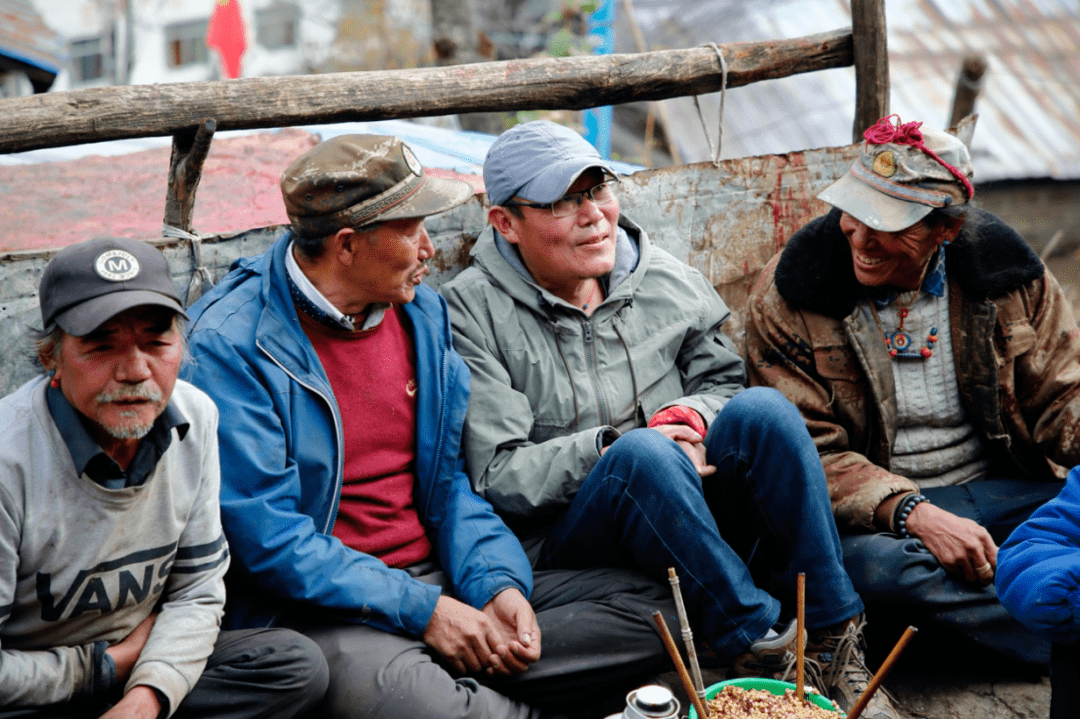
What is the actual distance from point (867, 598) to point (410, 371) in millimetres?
1492

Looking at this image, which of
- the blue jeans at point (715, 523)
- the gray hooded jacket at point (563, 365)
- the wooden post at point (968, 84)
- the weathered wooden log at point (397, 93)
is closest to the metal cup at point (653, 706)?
the blue jeans at point (715, 523)

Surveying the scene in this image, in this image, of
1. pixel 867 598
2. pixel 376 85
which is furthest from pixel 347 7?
pixel 867 598

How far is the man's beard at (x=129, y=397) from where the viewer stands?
204 cm

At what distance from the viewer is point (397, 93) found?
10.7 ft

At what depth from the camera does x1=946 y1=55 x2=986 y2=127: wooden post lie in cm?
683

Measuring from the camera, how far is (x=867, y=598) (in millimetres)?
2977

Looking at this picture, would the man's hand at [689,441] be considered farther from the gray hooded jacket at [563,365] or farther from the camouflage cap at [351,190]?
the camouflage cap at [351,190]

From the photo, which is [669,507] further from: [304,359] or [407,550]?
[304,359]

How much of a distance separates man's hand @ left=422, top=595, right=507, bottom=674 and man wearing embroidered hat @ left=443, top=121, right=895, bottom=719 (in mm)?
399

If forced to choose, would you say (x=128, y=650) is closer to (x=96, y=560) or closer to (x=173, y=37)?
(x=96, y=560)

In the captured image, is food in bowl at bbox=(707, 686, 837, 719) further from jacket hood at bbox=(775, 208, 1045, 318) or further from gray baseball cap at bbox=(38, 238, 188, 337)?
gray baseball cap at bbox=(38, 238, 188, 337)

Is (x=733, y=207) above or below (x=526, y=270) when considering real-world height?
above

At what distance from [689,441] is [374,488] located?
2.89 ft

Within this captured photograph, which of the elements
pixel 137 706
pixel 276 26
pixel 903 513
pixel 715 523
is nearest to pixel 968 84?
pixel 903 513
